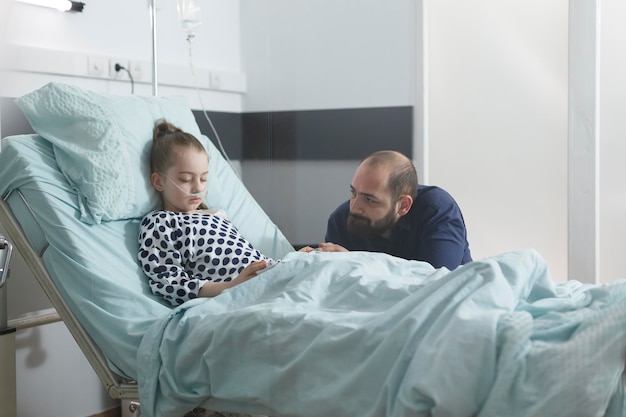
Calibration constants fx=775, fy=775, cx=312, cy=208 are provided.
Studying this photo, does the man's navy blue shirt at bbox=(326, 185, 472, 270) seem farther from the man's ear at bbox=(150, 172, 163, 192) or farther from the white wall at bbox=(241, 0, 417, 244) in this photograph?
the man's ear at bbox=(150, 172, 163, 192)

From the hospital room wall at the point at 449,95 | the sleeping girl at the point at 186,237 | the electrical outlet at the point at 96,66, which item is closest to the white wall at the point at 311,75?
the hospital room wall at the point at 449,95

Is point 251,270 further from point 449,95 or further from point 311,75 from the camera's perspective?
point 449,95

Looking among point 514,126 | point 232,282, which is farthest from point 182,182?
point 514,126

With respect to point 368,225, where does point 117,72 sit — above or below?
above

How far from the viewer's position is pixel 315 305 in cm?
148

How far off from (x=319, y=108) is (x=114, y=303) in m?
0.86

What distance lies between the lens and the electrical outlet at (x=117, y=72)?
2.31 m

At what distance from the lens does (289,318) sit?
54.6 inches

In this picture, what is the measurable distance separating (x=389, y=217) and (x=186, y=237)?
0.58 meters

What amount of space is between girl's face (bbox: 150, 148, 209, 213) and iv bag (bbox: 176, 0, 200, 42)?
0.64 metres

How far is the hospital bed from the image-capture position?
3.78 ft

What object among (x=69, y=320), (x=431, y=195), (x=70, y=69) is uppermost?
(x=70, y=69)

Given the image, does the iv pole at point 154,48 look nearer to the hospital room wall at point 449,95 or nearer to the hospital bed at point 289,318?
the hospital bed at point 289,318

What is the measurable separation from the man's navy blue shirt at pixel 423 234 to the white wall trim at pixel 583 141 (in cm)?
42
